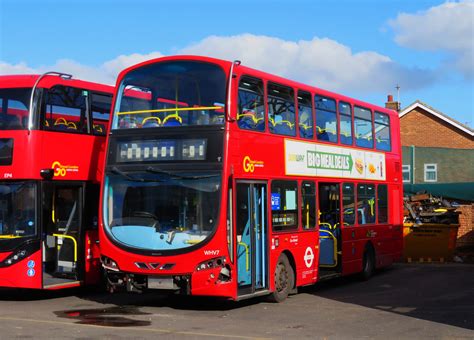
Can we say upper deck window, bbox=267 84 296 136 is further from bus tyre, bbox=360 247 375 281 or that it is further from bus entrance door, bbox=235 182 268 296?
bus tyre, bbox=360 247 375 281

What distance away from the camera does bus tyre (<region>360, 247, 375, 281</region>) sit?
767 inches

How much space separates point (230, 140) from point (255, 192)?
1425mm

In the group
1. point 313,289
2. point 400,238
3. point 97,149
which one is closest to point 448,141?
point 400,238

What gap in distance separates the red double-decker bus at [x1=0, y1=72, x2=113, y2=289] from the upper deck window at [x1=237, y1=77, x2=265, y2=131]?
3966 mm

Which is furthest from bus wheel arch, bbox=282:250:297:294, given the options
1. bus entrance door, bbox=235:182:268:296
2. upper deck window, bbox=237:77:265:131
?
upper deck window, bbox=237:77:265:131

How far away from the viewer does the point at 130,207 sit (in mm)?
13547

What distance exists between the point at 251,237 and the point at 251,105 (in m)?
2.42

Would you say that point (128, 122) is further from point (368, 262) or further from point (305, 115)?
point (368, 262)

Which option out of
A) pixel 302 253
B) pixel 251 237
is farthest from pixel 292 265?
pixel 251 237

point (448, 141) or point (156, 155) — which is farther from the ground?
point (448, 141)

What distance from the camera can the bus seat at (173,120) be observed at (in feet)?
44.0

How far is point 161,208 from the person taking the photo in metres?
13.3

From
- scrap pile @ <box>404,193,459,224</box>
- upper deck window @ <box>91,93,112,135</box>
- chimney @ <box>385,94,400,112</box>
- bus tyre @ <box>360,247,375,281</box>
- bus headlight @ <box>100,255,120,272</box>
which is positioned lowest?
bus tyre @ <box>360,247,375,281</box>

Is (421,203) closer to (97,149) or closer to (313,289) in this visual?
(313,289)
